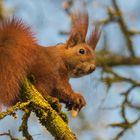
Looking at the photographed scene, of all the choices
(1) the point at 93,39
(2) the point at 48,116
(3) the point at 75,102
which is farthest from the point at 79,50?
(2) the point at 48,116

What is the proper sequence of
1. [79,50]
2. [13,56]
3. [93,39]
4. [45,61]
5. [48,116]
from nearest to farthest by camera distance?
[48,116] → [13,56] → [45,61] → [79,50] → [93,39]

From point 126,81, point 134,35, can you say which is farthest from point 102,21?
point 126,81

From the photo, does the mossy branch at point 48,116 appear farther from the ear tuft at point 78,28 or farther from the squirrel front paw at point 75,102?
the ear tuft at point 78,28

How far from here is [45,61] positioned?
3326 millimetres

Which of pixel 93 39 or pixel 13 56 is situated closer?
pixel 13 56

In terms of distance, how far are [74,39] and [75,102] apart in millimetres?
678

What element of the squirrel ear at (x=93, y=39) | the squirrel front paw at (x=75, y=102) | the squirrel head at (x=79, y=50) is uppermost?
the squirrel ear at (x=93, y=39)

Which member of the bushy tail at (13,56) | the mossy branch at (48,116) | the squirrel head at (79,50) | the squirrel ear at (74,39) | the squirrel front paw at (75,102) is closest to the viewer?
the mossy branch at (48,116)

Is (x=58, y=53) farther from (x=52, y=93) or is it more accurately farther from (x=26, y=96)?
(x=26, y=96)

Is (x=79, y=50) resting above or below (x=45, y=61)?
above

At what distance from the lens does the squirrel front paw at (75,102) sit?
341cm

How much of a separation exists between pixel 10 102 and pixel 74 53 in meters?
0.95

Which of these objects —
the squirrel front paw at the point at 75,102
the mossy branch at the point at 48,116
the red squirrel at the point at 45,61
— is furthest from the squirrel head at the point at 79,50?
the mossy branch at the point at 48,116

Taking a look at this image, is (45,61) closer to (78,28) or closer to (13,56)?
(13,56)
